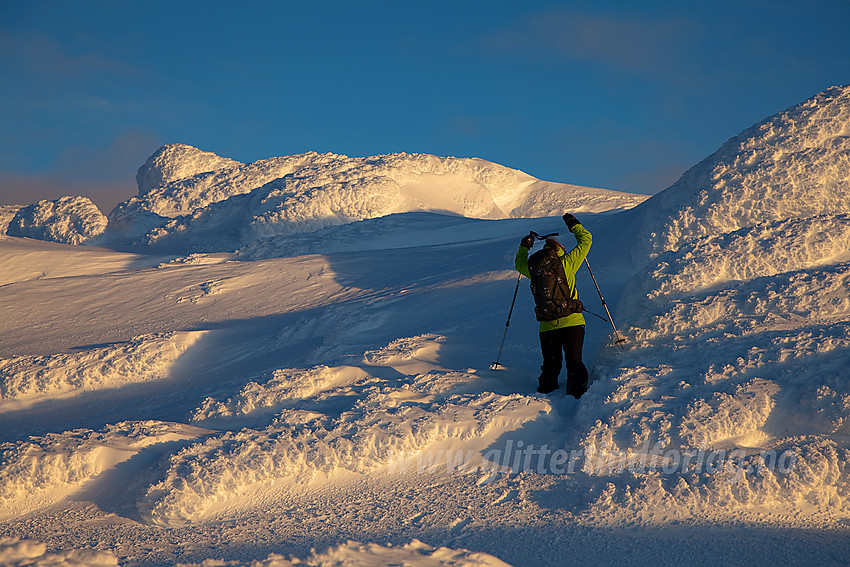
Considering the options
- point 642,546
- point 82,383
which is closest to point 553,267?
point 642,546

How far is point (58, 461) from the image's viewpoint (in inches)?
193

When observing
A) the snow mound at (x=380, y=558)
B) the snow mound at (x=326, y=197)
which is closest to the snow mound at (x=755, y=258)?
the snow mound at (x=380, y=558)

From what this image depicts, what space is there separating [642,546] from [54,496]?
420 cm

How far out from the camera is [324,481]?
4582 millimetres

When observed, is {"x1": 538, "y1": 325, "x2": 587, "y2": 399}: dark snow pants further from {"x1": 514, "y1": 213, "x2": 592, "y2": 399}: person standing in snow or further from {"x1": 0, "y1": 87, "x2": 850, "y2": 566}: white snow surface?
{"x1": 0, "y1": 87, "x2": 850, "y2": 566}: white snow surface

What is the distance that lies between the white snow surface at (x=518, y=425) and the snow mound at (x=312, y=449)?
0.6 inches

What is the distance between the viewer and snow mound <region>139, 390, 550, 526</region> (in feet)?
14.4

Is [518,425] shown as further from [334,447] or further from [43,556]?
[43,556]

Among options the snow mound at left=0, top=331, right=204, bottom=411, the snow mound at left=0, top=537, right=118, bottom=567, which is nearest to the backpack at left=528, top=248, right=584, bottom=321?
the snow mound at left=0, top=537, right=118, bottom=567

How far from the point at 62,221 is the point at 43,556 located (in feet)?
113

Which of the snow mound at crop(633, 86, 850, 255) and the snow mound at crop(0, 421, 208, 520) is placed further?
the snow mound at crop(633, 86, 850, 255)

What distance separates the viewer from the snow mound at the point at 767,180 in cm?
781

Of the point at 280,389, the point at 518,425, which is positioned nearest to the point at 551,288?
the point at 518,425

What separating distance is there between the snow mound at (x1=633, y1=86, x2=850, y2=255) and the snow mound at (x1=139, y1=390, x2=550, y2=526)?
14.9 feet
